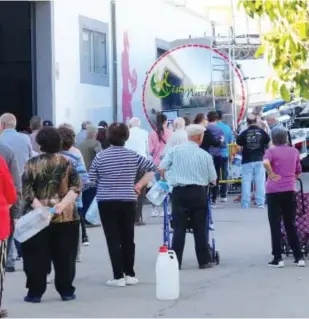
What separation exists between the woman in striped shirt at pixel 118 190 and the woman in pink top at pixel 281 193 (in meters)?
1.76

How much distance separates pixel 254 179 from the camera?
17766 millimetres

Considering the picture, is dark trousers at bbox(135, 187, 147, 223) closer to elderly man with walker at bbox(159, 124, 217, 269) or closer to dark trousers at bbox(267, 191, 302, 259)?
elderly man with walker at bbox(159, 124, 217, 269)

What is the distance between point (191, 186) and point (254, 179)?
7205 mm

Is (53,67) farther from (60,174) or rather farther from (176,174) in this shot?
(60,174)

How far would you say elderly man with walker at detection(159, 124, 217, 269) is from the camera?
10.7 meters

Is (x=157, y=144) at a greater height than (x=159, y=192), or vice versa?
(x=157, y=144)

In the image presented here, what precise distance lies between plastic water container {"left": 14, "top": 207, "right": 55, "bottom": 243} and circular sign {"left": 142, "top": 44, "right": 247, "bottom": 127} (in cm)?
1377

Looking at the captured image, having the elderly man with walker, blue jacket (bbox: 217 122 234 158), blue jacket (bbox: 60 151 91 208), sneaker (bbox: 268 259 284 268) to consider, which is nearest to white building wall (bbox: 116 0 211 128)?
blue jacket (bbox: 217 122 234 158)

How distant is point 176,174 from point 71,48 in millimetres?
10125

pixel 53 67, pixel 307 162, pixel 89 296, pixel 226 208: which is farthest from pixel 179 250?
pixel 307 162

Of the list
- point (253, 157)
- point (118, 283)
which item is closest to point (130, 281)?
point (118, 283)

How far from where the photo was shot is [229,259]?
1177cm

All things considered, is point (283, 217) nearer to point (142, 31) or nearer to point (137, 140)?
point (137, 140)

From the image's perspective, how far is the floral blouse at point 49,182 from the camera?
346 inches
